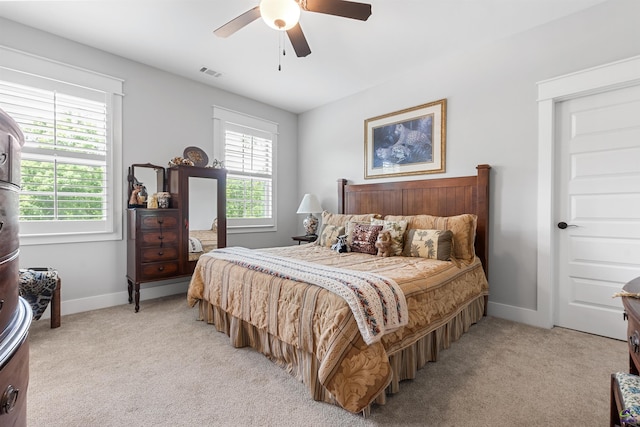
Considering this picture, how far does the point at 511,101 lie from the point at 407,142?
1129 millimetres

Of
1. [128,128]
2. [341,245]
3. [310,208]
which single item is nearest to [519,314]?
[341,245]

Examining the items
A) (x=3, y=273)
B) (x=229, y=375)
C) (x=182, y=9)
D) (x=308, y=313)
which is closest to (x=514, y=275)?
(x=308, y=313)

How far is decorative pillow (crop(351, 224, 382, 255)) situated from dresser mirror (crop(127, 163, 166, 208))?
7.87 ft

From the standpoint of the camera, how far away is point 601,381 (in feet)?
6.01

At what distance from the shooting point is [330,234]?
3.50 meters

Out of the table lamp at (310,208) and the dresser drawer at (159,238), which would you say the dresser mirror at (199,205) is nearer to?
the dresser drawer at (159,238)

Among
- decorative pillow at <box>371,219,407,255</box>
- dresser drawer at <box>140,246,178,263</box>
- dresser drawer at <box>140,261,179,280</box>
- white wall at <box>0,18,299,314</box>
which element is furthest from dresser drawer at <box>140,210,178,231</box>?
decorative pillow at <box>371,219,407,255</box>

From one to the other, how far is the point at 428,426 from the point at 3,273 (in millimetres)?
1774

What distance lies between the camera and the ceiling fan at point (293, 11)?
1.74 m

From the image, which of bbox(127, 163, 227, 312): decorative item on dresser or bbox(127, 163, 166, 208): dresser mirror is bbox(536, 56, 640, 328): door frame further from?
bbox(127, 163, 166, 208): dresser mirror

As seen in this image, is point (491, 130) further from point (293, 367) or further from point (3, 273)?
point (3, 273)

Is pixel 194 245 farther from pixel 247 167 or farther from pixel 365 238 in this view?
pixel 365 238

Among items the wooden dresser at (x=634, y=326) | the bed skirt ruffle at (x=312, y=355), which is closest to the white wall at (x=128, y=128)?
the bed skirt ruffle at (x=312, y=355)

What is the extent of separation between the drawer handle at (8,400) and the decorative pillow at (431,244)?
2616 mm
